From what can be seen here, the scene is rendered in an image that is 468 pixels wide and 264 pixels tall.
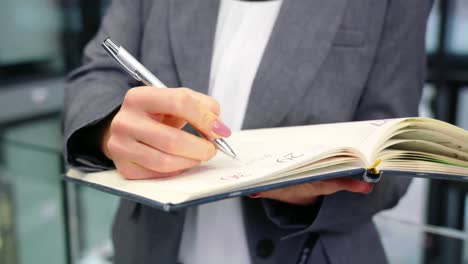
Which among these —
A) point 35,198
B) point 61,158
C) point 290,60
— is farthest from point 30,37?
point 290,60

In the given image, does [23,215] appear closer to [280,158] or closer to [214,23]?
[214,23]

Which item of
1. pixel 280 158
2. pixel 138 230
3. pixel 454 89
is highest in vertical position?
pixel 454 89

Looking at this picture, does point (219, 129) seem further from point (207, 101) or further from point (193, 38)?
point (193, 38)

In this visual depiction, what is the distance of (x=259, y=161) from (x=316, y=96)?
0.46 feet

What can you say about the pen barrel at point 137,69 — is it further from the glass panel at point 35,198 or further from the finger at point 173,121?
the glass panel at point 35,198

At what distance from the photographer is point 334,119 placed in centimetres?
56

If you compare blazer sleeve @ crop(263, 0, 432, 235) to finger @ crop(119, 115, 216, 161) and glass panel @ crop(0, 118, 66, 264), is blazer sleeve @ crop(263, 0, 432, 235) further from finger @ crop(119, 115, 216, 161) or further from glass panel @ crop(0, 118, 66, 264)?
glass panel @ crop(0, 118, 66, 264)

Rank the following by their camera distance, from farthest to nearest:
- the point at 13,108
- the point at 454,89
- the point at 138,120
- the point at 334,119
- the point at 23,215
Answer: the point at 13,108 → the point at 454,89 → the point at 23,215 → the point at 334,119 → the point at 138,120

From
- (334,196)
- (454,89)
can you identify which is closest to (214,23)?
(334,196)

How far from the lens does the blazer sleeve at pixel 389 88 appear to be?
54cm

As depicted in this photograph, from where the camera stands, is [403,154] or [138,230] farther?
[138,230]

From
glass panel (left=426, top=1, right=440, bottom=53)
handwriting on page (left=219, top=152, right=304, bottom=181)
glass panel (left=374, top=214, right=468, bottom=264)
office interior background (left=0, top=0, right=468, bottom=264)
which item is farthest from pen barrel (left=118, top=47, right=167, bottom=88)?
glass panel (left=426, top=1, right=440, bottom=53)

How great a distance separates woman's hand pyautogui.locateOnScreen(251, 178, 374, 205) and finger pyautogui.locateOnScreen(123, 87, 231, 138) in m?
0.08

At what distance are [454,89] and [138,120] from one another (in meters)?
1.69
